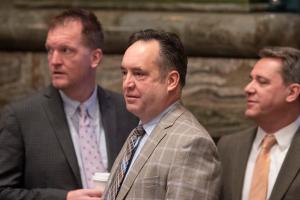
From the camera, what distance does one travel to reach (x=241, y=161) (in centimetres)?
377

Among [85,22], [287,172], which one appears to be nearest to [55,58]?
[85,22]

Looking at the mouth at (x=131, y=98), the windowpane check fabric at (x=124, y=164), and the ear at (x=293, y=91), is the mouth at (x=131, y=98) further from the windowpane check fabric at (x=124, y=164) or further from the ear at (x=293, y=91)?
the ear at (x=293, y=91)

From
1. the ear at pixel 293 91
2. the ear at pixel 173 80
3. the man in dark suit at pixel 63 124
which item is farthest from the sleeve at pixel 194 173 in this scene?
the ear at pixel 293 91

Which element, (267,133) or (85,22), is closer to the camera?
(85,22)

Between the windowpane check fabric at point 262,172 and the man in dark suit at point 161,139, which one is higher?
the man in dark suit at point 161,139

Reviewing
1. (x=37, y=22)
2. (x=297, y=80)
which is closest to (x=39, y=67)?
(x=37, y=22)

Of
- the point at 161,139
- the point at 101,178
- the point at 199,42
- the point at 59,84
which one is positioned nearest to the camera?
the point at 161,139

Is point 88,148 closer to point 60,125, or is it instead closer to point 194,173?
point 60,125

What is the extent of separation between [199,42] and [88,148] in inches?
49.3

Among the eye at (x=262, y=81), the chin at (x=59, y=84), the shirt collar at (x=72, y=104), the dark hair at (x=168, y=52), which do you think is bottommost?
the shirt collar at (x=72, y=104)

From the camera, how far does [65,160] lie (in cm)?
353

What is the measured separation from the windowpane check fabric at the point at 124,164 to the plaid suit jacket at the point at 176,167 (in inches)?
2.3

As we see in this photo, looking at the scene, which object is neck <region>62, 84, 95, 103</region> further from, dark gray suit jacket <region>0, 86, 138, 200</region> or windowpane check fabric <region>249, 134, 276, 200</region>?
windowpane check fabric <region>249, 134, 276, 200</region>

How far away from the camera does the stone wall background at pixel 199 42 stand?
15.0ft
